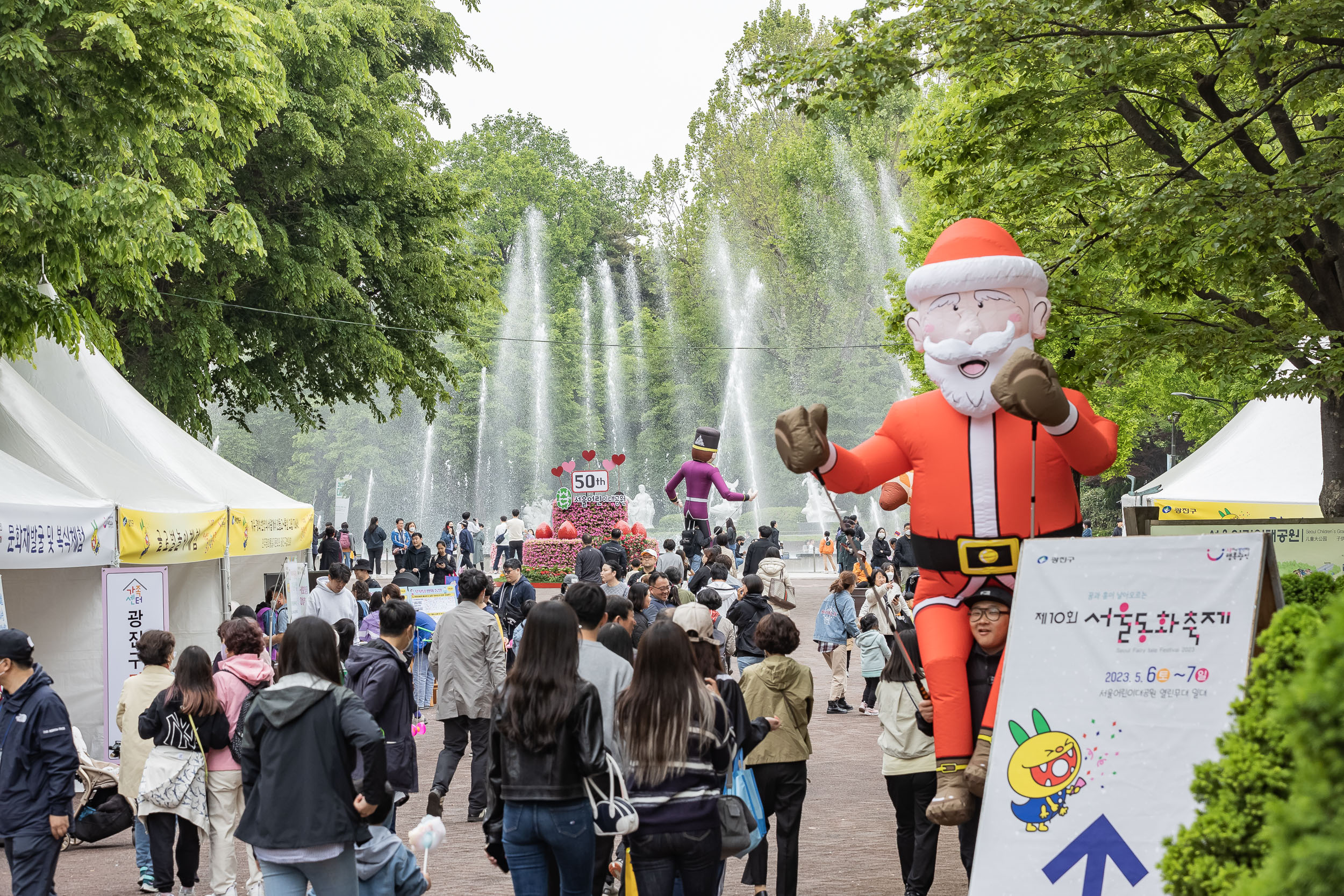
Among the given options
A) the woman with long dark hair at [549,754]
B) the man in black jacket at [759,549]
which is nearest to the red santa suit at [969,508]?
the woman with long dark hair at [549,754]

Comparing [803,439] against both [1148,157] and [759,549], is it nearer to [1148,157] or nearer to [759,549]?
[1148,157]

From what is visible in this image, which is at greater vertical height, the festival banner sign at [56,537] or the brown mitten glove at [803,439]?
the brown mitten glove at [803,439]

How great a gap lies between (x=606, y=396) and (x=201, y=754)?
4752 centimetres

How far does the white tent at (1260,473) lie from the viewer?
537 inches

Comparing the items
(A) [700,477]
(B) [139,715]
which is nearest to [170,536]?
(B) [139,715]

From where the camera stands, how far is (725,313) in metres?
53.2

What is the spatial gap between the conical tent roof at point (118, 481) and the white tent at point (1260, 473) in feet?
32.5

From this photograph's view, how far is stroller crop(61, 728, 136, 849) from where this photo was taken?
6941 millimetres

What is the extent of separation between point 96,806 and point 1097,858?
6.00 meters

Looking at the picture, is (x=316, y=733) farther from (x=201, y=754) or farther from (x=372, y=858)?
(x=201, y=754)

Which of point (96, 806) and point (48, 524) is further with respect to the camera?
point (48, 524)

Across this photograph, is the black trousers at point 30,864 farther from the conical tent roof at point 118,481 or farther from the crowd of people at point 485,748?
the conical tent roof at point 118,481

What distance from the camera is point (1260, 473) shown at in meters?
14.4

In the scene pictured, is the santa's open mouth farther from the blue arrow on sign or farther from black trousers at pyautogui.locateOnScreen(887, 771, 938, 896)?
black trousers at pyautogui.locateOnScreen(887, 771, 938, 896)
